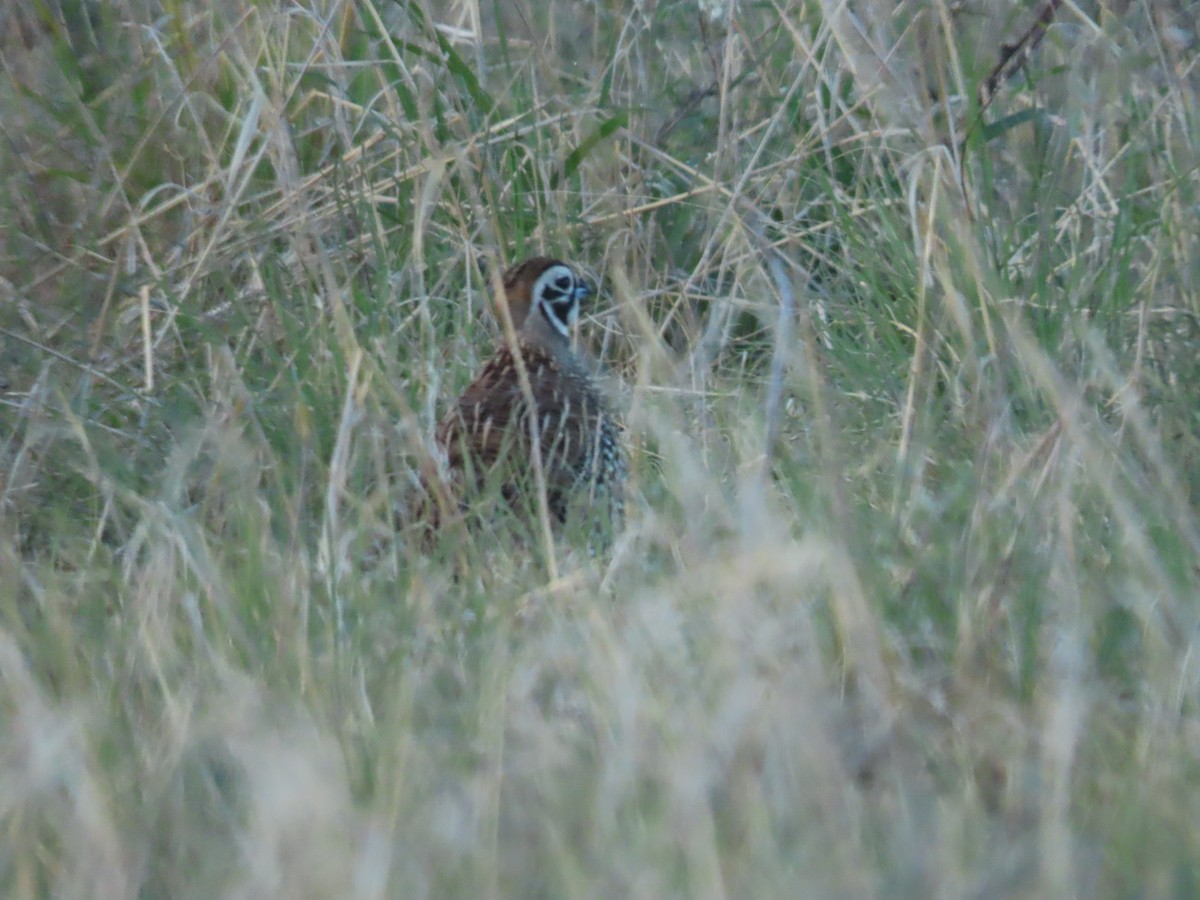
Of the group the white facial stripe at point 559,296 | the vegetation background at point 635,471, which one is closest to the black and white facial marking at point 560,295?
the white facial stripe at point 559,296

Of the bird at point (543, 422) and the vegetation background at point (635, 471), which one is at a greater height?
the vegetation background at point (635, 471)

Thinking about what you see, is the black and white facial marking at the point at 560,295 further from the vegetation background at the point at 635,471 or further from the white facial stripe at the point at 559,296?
the vegetation background at the point at 635,471

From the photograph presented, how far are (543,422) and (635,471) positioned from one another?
2.76ft

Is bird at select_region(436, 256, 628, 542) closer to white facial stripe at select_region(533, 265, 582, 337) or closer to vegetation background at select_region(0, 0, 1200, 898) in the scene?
white facial stripe at select_region(533, 265, 582, 337)

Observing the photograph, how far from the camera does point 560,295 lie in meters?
3.92

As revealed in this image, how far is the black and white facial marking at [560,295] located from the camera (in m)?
3.88

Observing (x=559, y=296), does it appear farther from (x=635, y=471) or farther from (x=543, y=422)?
(x=635, y=471)

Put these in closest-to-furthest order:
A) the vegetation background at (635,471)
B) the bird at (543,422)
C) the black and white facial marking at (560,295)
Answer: the vegetation background at (635,471)
the bird at (543,422)
the black and white facial marking at (560,295)

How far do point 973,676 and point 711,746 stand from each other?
0.38 meters

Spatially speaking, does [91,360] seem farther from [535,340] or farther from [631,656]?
[631,656]

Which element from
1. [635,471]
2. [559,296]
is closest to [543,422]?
[559,296]

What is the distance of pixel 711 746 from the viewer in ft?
5.92

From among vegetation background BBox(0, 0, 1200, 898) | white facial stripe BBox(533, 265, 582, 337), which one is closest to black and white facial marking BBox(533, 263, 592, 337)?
white facial stripe BBox(533, 265, 582, 337)

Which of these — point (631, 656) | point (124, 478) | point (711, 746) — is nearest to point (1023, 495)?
point (631, 656)
